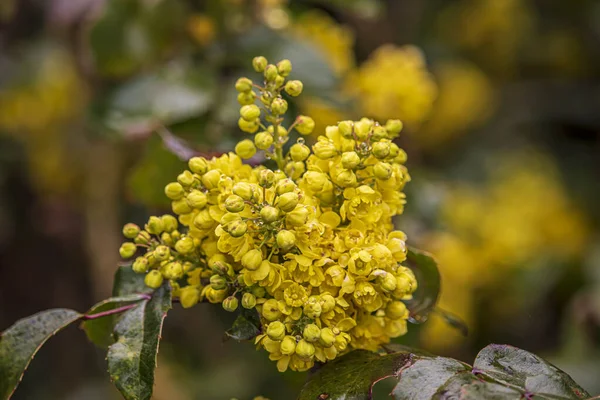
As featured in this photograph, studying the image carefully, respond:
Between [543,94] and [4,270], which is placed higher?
[543,94]

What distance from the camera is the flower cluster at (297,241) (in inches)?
27.8

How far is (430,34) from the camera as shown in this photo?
8.98 feet

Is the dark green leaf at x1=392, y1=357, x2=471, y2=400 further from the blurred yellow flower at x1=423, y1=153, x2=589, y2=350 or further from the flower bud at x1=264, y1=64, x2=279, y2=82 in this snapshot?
the blurred yellow flower at x1=423, y1=153, x2=589, y2=350

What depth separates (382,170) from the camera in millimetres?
734

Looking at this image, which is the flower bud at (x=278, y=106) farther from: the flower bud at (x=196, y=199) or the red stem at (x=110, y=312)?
the red stem at (x=110, y=312)

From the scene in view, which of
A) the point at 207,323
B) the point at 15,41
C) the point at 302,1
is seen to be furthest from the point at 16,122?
the point at 302,1

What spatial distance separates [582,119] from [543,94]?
202mm

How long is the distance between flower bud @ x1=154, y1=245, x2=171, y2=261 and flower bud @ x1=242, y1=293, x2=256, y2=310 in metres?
0.11

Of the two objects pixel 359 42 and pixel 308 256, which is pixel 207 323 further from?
pixel 308 256

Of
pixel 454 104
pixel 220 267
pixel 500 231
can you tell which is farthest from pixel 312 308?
pixel 454 104

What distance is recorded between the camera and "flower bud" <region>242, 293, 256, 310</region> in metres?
0.72

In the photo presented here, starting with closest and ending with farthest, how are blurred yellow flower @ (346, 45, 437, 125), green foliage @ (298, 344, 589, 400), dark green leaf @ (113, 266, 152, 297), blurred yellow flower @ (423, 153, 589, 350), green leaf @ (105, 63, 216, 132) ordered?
green foliage @ (298, 344, 589, 400), dark green leaf @ (113, 266, 152, 297), green leaf @ (105, 63, 216, 132), blurred yellow flower @ (346, 45, 437, 125), blurred yellow flower @ (423, 153, 589, 350)

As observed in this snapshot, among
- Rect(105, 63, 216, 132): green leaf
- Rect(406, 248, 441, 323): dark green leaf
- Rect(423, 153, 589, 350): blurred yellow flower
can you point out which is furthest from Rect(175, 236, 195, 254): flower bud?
Rect(423, 153, 589, 350): blurred yellow flower

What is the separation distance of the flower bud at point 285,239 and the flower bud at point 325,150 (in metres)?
0.11
